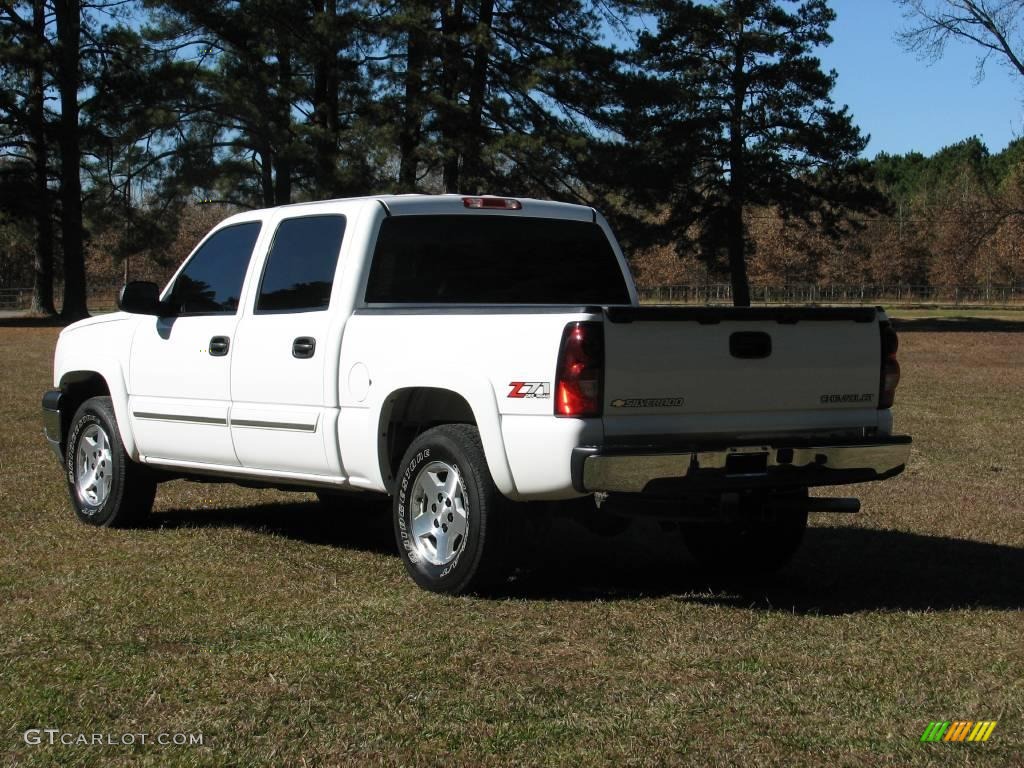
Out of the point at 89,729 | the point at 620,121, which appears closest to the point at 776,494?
the point at 89,729

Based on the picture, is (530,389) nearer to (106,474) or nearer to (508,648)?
(508,648)

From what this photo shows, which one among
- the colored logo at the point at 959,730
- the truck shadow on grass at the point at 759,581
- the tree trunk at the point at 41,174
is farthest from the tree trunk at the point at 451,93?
the colored logo at the point at 959,730

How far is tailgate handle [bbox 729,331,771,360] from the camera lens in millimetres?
6336

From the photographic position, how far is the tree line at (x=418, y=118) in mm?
38969

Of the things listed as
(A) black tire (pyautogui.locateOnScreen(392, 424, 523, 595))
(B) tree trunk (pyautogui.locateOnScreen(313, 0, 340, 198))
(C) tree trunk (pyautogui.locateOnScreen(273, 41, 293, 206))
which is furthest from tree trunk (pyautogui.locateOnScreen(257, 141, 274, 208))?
(A) black tire (pyautogui.locateOnScreen(392, 424, 523, 595))

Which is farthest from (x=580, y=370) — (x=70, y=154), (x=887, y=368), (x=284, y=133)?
(x=70, y=154)

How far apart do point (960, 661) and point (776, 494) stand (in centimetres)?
148

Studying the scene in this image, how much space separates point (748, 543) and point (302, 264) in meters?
2.86

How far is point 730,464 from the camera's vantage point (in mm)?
6309

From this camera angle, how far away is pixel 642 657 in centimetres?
550

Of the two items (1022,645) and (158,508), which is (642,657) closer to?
(1022,645)

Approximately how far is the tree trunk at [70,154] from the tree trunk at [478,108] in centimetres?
1484

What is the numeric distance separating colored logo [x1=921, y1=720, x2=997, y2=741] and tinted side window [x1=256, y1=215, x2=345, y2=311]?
3.95 m

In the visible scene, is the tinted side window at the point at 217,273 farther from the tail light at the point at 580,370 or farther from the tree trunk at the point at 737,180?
the tree trunk at the point at 737,180
